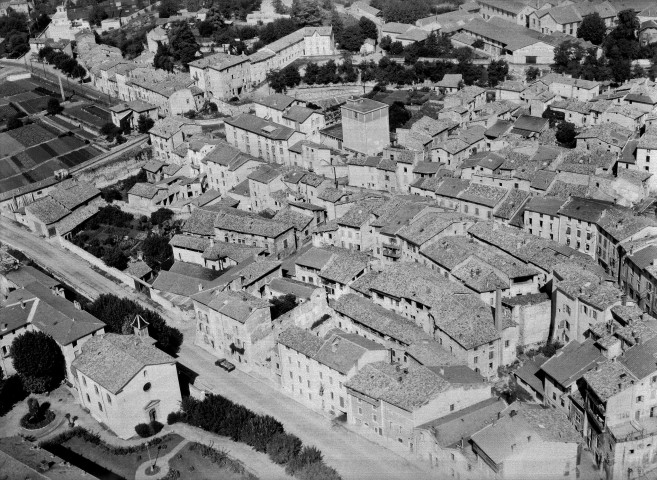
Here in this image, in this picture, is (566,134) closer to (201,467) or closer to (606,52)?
(606,52)

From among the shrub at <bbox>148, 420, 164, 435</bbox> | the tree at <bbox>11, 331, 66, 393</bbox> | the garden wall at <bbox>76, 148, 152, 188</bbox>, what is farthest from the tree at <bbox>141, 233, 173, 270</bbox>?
the shrub at <bbox>148, 420, 164, 435</bbox>

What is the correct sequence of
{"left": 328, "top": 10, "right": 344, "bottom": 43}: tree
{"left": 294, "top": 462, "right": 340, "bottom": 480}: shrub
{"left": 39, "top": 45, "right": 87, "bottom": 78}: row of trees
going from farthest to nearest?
1. {"left": 39, "top": 45, "right": 87, "bottom": 78}: row of trees
2. {"left": 328, "top": 10, "right": 344, "bottom": 43}: tree
3. {"left": 294, "top": 462, "right": 340, "bottom": 480}: shrub

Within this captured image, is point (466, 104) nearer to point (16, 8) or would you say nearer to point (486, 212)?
point (486, 212)

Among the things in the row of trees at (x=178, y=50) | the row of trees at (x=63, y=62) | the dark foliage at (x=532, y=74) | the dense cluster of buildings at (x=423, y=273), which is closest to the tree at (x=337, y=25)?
the row of trees at (x=178, y=50)

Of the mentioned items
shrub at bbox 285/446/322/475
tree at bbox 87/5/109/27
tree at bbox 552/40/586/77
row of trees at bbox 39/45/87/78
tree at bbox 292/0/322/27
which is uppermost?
tree at bbox 552/40/586/77

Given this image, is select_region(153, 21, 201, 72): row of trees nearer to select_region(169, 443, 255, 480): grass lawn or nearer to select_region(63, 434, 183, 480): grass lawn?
select_region(63, 434, 183, 480): grass lawn

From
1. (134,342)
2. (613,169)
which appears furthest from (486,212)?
(134,342)
